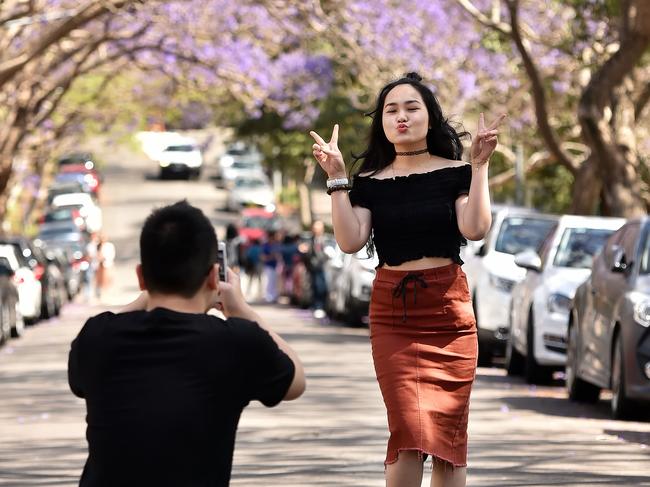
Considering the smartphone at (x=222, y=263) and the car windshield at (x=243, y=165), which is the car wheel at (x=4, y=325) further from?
the car windshield at (x=243, y=165)

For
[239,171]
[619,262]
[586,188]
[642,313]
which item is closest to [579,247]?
[619,262]

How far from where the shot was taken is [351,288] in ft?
94.4

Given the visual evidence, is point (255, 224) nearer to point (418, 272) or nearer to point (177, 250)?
point (418, 272)

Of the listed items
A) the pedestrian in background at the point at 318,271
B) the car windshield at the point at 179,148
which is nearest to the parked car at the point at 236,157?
the car windshield at the point at 179,148

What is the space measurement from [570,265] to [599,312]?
11.7 ft

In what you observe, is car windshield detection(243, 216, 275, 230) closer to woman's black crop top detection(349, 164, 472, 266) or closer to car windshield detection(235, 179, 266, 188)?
car windshield detection(235, 179, 266, 188)

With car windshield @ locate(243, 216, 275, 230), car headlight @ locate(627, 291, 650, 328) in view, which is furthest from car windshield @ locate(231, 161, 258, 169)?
car headlight @ locate(627, 291, 650, 328)

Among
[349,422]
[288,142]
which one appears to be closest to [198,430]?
[349,422]

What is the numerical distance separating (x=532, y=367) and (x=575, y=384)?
2.05m

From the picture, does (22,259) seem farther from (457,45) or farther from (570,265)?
(570,265)

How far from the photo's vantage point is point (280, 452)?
11.5m

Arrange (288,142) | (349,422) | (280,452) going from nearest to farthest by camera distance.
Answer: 1. (280,452)
2. (349,422)
3. (288,142)

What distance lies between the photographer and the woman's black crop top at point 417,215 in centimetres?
718

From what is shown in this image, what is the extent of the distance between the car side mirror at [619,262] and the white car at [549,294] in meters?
2.78
